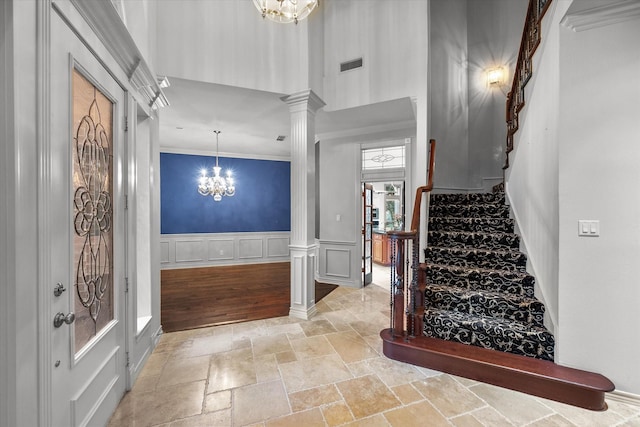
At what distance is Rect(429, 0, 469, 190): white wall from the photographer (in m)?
5.08

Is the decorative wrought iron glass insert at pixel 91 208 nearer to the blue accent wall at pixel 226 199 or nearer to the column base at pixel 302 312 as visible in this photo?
the column base at pixel 302 312

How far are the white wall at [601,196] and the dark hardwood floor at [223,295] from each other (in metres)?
3.13

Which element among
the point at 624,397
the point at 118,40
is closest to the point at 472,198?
the point at 624,397

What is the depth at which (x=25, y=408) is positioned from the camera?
1.10m

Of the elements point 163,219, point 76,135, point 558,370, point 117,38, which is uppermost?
point 117,38

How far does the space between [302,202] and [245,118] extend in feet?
6.50

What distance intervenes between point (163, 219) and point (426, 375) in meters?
6.45

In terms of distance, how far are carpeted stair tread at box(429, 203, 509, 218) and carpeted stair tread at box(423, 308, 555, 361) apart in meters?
1.73

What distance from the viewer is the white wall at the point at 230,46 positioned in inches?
123

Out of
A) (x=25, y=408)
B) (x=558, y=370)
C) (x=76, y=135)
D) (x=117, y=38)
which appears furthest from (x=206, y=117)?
(x=558, y=370)

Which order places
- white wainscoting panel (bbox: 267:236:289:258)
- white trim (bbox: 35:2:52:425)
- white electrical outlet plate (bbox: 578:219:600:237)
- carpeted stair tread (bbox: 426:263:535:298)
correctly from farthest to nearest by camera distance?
white wainscoting panel (bbox: 267:236:289:258), carpeted stair tread (bbox: 426:263:535:298), white electrical outlet plate (bbox: 578:219:600:237), white trim (bbox: 35:2:52:425)

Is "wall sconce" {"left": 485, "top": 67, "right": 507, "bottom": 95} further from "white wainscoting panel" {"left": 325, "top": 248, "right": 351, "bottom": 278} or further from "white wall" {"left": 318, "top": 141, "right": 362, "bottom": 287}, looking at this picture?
"white wainscoting panel" {"left": 325, "top": 248, "right": 351, "bottom": 278}

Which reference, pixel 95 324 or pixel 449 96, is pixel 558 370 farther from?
pixel 449 96

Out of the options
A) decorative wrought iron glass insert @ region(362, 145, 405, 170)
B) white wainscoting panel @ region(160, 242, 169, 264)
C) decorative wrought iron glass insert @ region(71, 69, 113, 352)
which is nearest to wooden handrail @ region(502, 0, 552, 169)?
decorative wrought iron glass insert @ region(362, 145, 405, 170)
